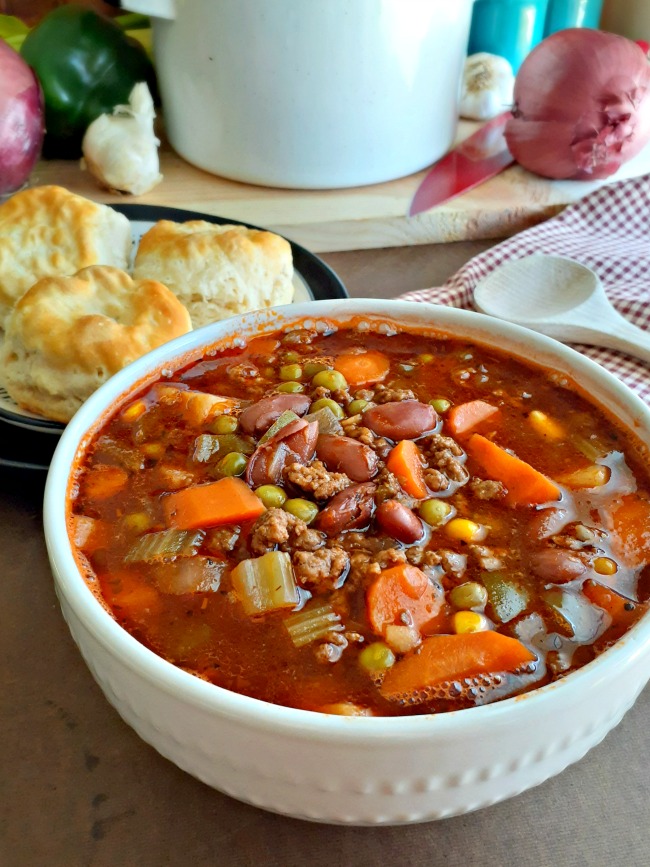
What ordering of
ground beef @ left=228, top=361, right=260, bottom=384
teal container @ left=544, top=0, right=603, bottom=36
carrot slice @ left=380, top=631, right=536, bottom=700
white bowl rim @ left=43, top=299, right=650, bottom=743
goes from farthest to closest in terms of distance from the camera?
teal container @ left=544, top=0, right=603, bottom=36 → ground beef @ left=228, top=361, right=260, bottom=384 → carrot slice @ left=380, top=631, right=536, bottom=700 → white bowl rim @ left=43, top=299, right=650, bottom=743

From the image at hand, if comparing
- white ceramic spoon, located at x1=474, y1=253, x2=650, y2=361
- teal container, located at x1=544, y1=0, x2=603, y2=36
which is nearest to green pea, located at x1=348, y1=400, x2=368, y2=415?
white ceramic spoon, located at x1=474, y1=253, x2=650, y2=361

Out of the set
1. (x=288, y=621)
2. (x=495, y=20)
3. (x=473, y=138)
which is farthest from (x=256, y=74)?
(x=288, y=621)

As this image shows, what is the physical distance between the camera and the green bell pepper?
2891mm

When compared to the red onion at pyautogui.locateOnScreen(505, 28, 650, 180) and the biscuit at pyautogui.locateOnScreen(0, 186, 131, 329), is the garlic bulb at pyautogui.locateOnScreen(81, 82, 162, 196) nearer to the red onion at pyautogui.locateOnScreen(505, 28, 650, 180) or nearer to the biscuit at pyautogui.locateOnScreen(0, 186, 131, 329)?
the biscuit at pyautogui.locateOnScreen(0, 186, 131, 329)

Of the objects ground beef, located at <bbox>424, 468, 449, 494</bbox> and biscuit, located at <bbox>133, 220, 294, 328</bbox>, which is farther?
biscuit, located at <bbox>133, 220, 294, 328</bbox>

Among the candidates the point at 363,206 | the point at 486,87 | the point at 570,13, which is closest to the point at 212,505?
the point at 363,206

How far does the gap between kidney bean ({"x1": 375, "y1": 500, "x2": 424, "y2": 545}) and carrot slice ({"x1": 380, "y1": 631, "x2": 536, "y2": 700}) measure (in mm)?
194

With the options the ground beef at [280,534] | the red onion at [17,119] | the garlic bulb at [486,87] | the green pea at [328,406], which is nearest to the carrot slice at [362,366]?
the green pea at [328,406]

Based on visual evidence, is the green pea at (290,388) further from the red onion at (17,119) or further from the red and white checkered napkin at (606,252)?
the red onion at (17,119)

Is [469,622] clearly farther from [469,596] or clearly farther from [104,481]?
[104,481]

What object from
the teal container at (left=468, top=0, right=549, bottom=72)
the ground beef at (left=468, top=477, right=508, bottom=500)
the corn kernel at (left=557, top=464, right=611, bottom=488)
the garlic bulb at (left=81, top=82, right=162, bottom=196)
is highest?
the teal container at (left=468, top=0, right=549, bottom=72)

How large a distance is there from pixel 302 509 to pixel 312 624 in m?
0.19

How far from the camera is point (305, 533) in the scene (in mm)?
1191

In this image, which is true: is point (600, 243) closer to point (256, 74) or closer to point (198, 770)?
point (256, 74)
